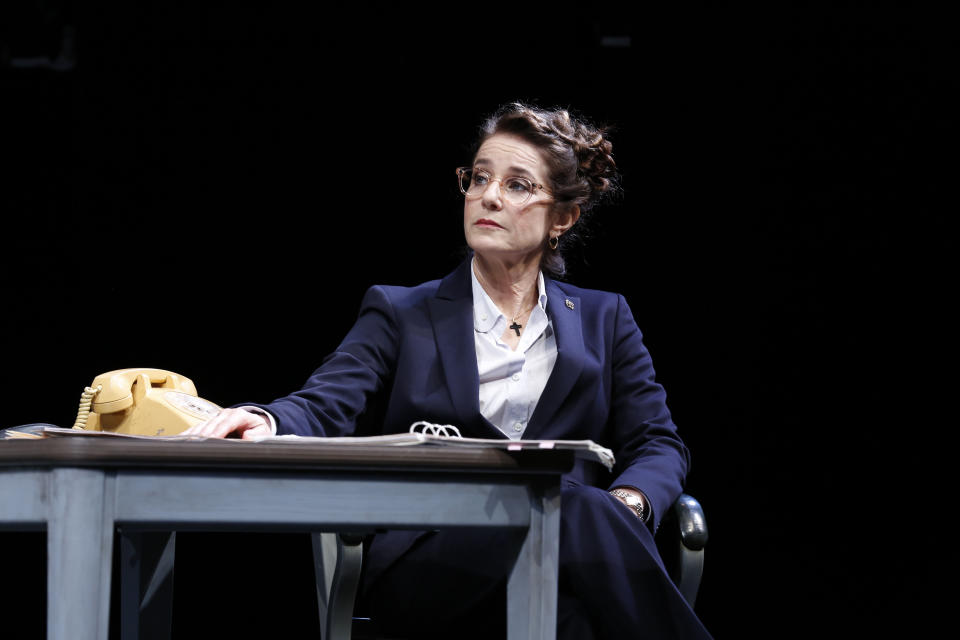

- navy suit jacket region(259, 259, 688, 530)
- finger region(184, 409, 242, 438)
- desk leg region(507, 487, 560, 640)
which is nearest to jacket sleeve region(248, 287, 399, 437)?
navy suit jacket region(259, 259, 688, 530)

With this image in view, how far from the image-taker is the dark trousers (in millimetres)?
1525

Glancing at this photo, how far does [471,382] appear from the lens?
2002 mm

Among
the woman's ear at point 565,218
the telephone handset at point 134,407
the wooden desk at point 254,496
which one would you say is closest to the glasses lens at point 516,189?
the woman's ear at point 565,218

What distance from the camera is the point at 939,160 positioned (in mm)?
3119

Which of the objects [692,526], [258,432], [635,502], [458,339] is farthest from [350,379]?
[692,526]

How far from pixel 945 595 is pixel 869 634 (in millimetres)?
250

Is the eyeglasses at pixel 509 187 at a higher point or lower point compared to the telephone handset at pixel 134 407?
higher

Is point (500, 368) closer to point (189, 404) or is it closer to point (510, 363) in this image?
point (510, 363)

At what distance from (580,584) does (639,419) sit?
625 mm

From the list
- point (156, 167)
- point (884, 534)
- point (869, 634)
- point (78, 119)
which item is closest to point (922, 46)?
point (884, 534)

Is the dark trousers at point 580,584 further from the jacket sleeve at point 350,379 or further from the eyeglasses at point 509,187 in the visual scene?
the eyeglasses at point 509,187

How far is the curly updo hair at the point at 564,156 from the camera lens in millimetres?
2178

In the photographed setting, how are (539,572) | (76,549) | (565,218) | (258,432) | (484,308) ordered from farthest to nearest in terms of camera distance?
(565,218)
(484,308)
(258,432)
(539,572)
(76,549)

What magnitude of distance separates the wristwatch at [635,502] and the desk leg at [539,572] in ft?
2.01
